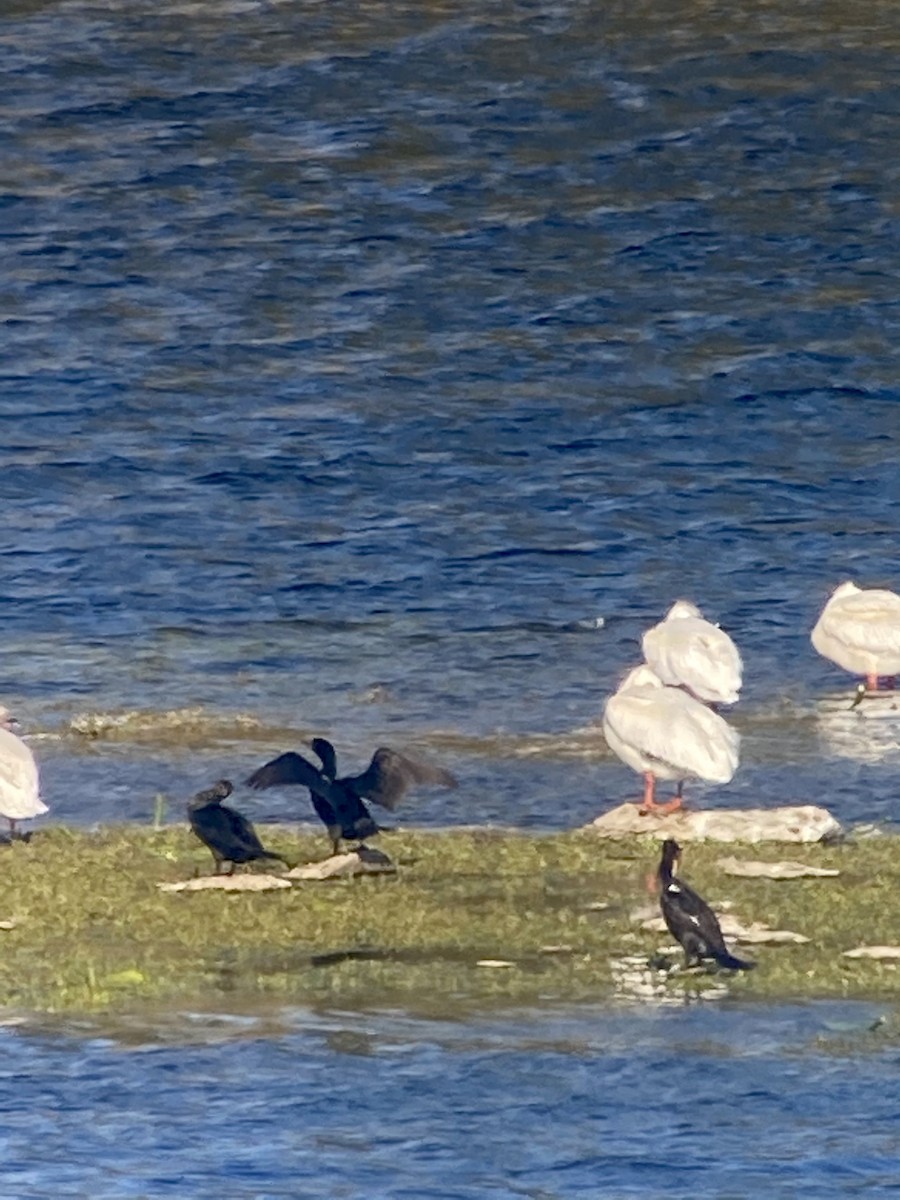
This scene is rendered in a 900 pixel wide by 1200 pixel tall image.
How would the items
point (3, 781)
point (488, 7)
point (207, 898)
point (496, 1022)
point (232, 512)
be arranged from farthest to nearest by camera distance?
point (488, 7)
point (232, 512)
point (3, 781)
point (207, 898)
point (496, 1022)

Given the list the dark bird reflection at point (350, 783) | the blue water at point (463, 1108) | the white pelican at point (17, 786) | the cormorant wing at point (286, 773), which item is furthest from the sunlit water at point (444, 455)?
the cormorant wing at point (286, 773)

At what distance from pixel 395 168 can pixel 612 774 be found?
1938cm

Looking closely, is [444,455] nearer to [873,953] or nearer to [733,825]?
[733,825]

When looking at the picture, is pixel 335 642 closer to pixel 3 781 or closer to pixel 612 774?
pixel 612 774

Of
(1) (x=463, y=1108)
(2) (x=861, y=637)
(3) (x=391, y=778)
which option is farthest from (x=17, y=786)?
(2) (x=861, y=637)

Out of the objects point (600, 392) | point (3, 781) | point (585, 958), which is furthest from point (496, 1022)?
point (600, 392)

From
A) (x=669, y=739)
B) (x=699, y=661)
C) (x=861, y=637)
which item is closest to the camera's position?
(x=669, y=739)

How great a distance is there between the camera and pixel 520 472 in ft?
79.9

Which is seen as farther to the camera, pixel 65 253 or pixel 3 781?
pixel 65 253

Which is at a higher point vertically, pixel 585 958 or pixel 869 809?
pixel 585 958

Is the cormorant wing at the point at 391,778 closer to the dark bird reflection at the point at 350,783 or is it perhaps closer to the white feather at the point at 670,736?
the dark bird reflection at the point at 350,783

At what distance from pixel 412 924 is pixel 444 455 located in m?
14.0

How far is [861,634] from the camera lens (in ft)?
56.4

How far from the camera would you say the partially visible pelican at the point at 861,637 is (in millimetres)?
17266
